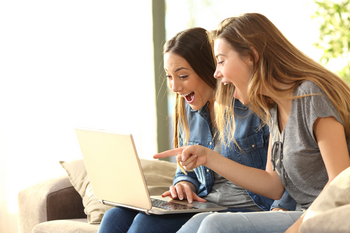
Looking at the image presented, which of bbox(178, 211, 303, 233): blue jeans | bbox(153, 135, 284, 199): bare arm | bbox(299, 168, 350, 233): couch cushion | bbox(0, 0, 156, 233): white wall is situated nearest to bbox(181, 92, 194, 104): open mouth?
bbox(153, 135, 284, 199): bare arm

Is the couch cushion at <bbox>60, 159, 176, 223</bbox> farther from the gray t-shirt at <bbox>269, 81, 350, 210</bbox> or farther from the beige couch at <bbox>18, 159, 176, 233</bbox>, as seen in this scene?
the gray t-shirt at <bbox>269, 81, 350, 210</bbox>

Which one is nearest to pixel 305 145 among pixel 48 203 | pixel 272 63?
pixel 272 63

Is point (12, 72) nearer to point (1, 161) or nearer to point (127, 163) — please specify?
point (1, 161)

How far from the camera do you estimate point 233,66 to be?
1.21 meters

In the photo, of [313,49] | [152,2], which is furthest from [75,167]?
[313,49]

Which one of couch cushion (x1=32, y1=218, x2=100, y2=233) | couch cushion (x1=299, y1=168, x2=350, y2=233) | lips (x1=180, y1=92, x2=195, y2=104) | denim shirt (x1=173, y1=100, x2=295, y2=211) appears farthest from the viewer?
couch cushion (x1=32, y1=218, x2=100, y2=233)

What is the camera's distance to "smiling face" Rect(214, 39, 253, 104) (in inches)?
47.6

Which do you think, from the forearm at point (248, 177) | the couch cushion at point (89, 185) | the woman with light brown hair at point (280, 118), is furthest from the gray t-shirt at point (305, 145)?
the couch cushion at point (89, 185)

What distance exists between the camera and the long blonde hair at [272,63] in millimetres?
1104

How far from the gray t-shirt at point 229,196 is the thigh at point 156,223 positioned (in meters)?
0.17

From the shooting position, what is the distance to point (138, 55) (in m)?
2.88

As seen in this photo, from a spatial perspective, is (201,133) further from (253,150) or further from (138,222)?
(138,222)

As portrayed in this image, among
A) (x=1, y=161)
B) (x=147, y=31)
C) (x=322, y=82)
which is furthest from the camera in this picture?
(x=147, y=31)

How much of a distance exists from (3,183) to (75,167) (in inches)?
26.8
